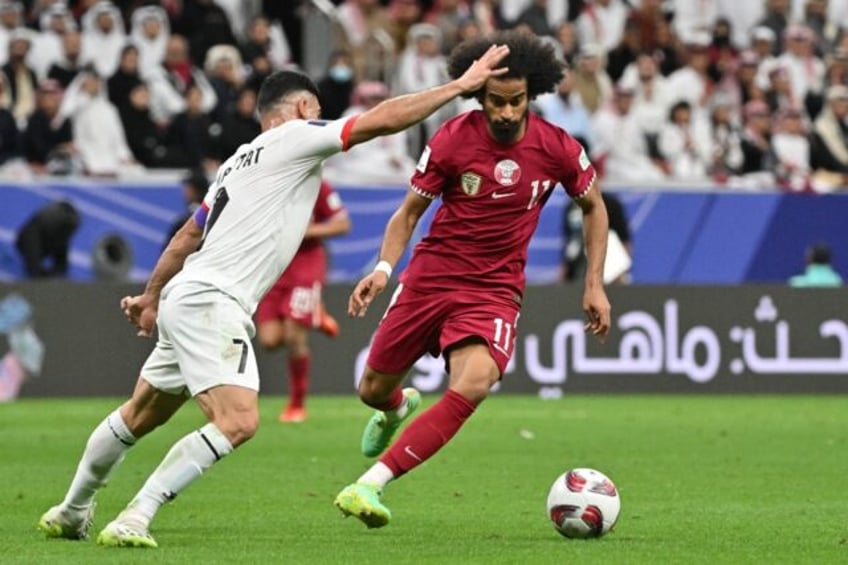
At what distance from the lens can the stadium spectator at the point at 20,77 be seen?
922 inches

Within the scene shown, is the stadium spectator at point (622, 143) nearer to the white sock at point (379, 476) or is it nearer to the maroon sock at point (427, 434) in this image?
the maroon sock at point (427, 434)

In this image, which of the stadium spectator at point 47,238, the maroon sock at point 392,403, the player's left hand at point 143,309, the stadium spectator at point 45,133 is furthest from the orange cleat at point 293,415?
the player's left hand at point 143,309

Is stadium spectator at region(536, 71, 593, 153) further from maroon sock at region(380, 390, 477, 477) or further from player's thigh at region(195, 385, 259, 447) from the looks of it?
player's thigh at region(195, 385, 259, 447)

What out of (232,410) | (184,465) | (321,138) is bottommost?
(184,465)

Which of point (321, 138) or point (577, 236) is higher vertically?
point (321, 138)

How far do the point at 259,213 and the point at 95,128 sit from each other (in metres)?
13.9

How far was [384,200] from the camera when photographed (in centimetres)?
2325

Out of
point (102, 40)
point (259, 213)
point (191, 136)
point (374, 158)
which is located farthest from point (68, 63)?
point (259, 213)

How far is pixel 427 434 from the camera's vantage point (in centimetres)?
1008

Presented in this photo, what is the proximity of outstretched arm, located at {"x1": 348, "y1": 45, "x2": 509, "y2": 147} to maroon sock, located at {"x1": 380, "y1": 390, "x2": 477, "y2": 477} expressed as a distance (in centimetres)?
153

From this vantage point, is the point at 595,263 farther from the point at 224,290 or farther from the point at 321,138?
the point at 224,290

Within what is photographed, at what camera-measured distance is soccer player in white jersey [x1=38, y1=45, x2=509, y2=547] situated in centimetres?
939

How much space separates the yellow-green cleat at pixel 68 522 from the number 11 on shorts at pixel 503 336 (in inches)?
87.9

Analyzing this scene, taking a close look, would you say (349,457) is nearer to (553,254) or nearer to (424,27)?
(553,254)
